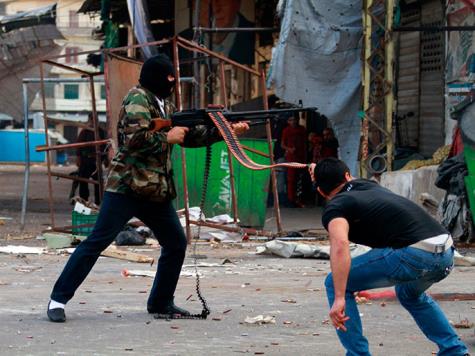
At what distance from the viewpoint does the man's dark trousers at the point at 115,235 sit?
25.7ft

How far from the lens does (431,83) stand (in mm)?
18422

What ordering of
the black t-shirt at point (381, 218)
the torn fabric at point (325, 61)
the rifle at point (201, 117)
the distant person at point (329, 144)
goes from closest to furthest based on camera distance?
the black t-shirt at point (381, 218) < the rifle at point (201, 117) < the torn fabric at point (325, 61) < the distant person at point (329, 144)

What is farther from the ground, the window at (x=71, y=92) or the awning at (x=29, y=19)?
the awning at (x=29, y=19)

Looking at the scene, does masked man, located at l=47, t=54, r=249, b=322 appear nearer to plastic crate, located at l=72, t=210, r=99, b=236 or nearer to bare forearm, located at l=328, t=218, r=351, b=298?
bare forearm, located at l=328, t=218, r=351, b=298

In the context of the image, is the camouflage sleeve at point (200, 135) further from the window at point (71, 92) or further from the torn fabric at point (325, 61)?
the window at point (71, 92)

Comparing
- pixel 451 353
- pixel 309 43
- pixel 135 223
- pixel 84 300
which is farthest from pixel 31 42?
pixel 451 353

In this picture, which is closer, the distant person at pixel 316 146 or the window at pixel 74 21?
the distant person at pixel 316 146

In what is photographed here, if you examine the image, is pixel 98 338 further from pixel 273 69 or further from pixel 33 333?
pixel 273 69

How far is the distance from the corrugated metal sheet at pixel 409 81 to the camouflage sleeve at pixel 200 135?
11.4m

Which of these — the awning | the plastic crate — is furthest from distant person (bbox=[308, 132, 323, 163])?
the awning

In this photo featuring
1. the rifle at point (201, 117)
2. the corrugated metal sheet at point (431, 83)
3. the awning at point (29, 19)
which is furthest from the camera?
the awning at point (29, 19)

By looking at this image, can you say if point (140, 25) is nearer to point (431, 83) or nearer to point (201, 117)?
point (431, 83)

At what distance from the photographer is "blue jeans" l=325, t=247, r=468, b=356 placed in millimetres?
5902

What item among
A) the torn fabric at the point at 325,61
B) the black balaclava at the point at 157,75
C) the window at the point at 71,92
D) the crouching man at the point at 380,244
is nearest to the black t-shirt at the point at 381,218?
the crouching man at the point at 380,244
